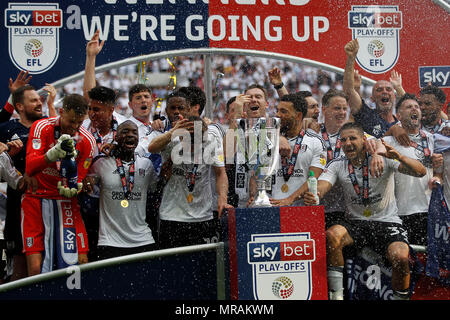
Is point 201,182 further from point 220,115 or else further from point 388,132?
point 388,132

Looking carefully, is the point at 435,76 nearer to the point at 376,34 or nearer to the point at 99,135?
the point at 376,34

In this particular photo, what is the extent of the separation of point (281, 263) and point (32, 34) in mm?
2357

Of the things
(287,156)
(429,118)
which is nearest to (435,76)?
(429,118)

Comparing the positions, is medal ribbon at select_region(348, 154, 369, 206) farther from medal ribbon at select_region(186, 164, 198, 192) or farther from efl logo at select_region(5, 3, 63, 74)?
efl logo at select_region(5, 3, 63, 74)

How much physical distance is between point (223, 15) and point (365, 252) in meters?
1.98

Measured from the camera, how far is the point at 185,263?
4.10 meters

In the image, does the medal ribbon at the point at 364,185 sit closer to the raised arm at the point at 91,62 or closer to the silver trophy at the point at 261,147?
the silver trophy at the point at 261,147

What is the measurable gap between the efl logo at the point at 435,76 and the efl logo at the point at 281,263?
184 cm

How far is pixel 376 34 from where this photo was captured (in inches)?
190
